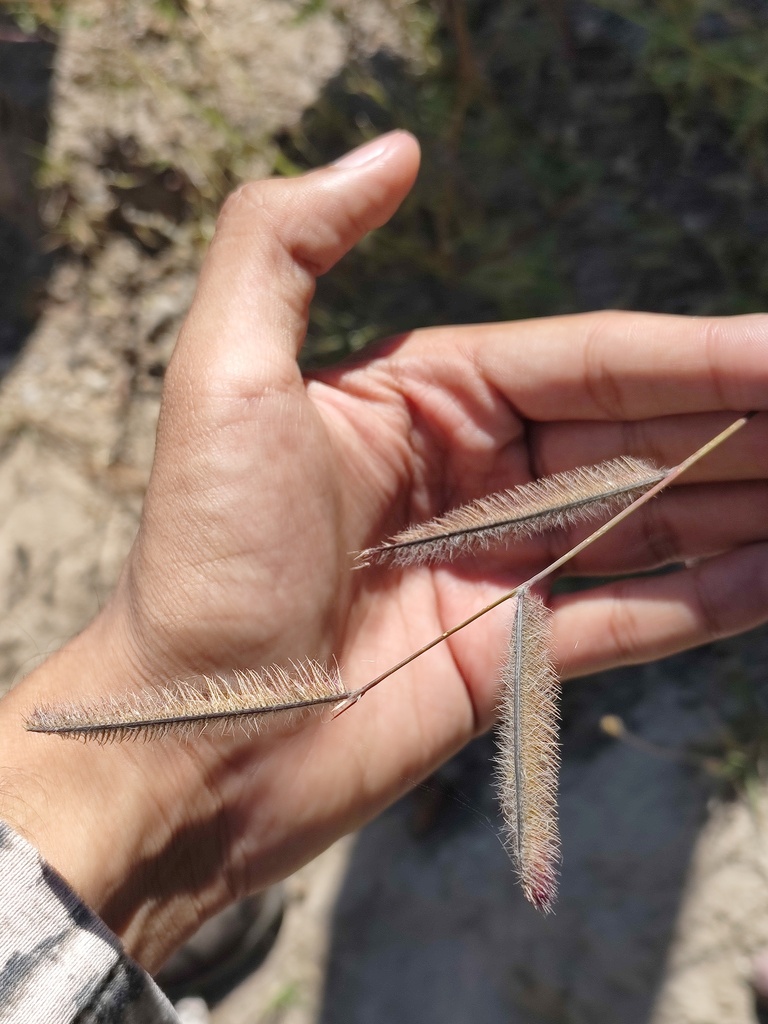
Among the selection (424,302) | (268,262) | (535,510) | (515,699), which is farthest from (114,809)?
(424,302)

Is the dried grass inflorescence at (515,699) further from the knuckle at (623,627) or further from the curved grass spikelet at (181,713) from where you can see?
the knuckle at (623,627)

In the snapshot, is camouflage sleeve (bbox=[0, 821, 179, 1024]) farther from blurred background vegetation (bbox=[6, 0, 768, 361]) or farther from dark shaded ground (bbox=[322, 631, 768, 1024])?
blurred background vegetation (bbox=[6, 0, 768, 361])

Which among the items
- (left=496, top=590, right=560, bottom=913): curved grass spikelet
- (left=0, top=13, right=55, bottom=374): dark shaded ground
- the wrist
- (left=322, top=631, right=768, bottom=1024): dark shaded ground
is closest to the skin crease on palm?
the wrist

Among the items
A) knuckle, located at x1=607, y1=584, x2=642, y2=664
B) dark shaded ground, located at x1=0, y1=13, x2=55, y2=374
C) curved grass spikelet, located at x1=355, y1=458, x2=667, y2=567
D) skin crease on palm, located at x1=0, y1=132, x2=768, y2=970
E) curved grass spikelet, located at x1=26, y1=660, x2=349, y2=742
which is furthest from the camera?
dark shaded ground, located at x1=0, y1=13, x2=55, y2=374

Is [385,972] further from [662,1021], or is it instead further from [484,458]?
[484,458]

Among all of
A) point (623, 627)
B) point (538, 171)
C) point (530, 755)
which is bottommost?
point (623, 627)

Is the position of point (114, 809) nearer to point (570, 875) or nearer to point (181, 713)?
point (181, 713)

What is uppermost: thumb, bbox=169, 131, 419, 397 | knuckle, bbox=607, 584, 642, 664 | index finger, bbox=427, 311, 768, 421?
thumb, bbox=169, 131, 419, 397
